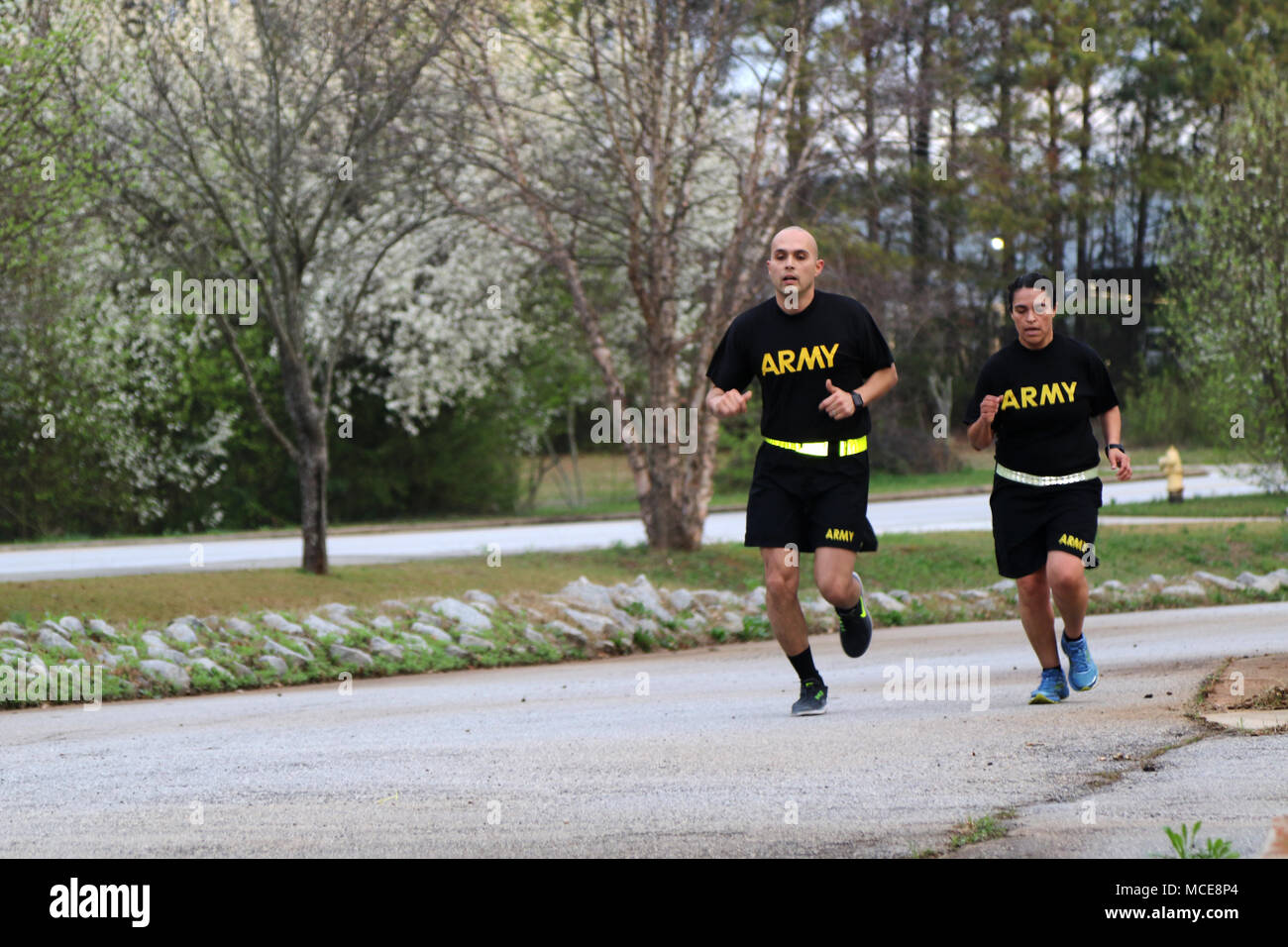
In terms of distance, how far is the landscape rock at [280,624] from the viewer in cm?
1259

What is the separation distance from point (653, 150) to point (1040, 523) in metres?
10.8

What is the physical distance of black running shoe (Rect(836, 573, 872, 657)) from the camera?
816 centimetres

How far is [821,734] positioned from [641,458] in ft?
39.2

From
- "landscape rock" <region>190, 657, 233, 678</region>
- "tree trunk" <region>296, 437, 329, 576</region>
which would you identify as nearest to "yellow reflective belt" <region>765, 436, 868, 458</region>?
"landscape rock" <region>190, 657, 233, 678</region>

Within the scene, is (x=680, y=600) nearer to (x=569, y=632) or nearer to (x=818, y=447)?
(x=569, y=632)

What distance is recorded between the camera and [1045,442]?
8000 millimetres

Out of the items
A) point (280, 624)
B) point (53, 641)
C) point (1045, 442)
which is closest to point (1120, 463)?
point (1045, 442)

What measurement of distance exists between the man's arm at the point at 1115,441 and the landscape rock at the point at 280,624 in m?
6.75

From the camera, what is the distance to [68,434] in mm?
27078

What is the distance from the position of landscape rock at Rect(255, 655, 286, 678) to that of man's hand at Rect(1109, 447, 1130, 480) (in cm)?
624

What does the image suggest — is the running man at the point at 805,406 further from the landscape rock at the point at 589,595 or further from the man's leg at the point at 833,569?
the landscape rock at the point at 589,595

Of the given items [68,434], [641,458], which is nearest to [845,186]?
[641,458]

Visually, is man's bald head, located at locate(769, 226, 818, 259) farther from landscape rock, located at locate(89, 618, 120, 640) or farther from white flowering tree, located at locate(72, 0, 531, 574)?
white flowering tree, located at locate(72, 0, 531, 574)
